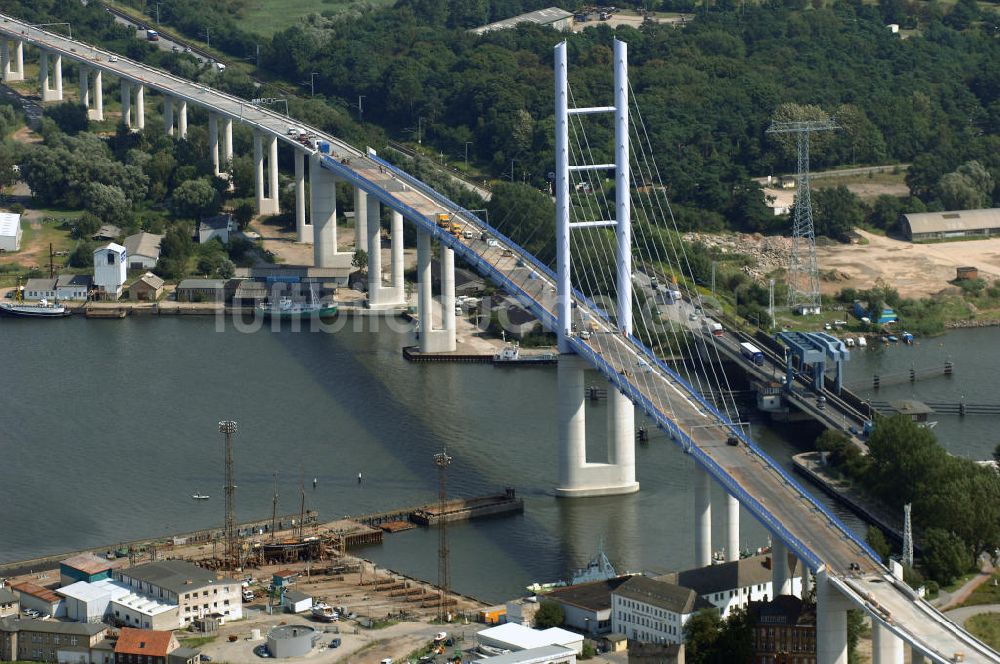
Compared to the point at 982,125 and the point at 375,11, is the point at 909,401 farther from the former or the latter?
the point at 375,11

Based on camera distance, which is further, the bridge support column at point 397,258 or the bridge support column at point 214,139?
the bridge support column at point 214,139

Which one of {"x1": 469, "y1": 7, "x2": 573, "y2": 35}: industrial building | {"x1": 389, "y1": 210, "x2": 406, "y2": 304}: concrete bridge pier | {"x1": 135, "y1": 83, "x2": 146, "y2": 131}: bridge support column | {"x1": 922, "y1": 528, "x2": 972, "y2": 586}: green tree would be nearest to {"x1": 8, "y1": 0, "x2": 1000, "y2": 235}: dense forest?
{"x1": 469, "y1": 7, "x2": 573, "y2": 35}: industrial building

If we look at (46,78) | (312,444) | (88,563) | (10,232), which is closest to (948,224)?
A: (10,232)

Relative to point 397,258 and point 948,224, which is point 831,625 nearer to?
point 397,258

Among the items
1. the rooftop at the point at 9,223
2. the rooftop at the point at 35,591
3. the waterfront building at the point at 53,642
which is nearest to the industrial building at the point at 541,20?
the rooftop at the point at 9,223

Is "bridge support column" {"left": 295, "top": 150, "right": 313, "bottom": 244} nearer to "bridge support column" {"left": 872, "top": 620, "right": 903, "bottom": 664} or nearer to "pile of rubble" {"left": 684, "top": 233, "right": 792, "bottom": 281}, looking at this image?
"pile of rubble" {"left": 684, "top": 233, "right": 792, "bottom": 281}

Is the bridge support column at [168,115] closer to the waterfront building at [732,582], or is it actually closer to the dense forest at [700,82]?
the dense forest at [700,82]
